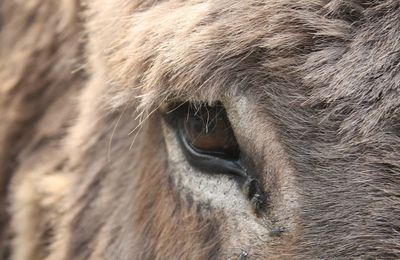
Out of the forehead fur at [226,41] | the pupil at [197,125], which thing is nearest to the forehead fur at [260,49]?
the forehead fur at [226,41]

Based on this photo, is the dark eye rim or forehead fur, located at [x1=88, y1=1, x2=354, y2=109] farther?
the dark eye rim

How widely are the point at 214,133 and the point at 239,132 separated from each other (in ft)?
0.35

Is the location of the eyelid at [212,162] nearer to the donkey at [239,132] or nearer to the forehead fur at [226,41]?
the donkey at [239,132]

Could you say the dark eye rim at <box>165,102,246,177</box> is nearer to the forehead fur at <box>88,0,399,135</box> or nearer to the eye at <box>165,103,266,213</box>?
the eye at <box>165,103,266,213</box>

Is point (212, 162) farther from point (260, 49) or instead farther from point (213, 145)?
point (260, 49)

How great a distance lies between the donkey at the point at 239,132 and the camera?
64.3 inches

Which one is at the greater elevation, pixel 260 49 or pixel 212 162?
pixel 260 49

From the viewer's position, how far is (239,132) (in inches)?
71.9

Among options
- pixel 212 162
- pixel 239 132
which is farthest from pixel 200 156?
pixel 239 132

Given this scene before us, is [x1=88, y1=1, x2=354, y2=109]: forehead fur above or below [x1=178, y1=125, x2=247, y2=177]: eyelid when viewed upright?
above

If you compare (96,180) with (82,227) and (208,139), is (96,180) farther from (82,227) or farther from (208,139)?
(208,139)

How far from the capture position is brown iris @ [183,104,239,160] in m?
1.89

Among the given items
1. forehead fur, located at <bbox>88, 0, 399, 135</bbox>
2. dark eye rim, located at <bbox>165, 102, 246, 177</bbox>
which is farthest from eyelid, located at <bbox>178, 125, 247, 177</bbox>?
forehead fur, located at <bbox>88, 0, 399, 135</bbox>

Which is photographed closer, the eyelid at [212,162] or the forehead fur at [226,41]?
the forehead fur at [226,41]
